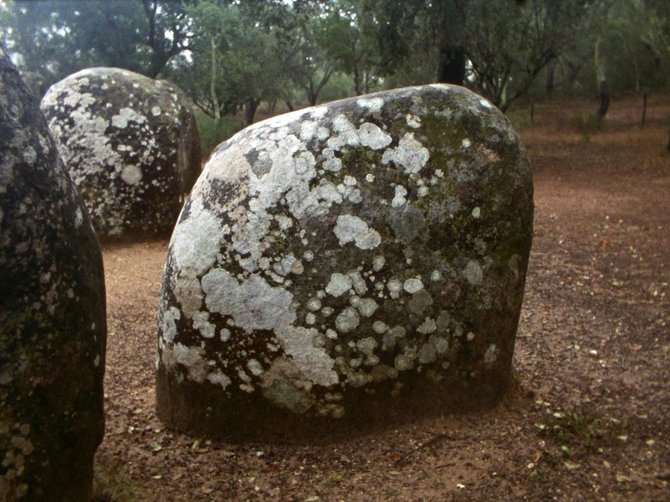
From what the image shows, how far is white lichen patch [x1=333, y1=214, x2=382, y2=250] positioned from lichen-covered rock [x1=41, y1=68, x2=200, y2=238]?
5942 mm

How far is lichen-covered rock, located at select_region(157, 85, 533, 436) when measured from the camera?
3.89 m

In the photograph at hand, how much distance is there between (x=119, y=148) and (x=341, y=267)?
605 cm

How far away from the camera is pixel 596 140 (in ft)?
71.4

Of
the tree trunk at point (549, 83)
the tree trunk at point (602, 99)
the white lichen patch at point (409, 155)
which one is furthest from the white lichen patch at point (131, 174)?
the tree trunk at point (549, 83)

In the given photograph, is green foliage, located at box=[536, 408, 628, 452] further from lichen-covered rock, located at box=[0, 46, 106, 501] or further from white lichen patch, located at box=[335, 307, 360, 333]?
lichen-covered rock, located at box=[0, 46, 106, 501]

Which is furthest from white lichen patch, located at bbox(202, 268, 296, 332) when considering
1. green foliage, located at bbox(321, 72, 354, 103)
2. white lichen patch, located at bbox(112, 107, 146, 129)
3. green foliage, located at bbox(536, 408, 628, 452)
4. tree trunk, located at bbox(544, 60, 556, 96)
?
green foliage, located at bbox(321, 72, 354, 103)

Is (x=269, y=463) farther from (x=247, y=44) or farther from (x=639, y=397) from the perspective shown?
(x=247, y=44)

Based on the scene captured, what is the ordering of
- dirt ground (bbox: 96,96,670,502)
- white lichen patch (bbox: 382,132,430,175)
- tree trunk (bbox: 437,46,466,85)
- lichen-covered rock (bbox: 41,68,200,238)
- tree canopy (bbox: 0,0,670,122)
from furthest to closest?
tree trunk (bbox: 437,46,466,85), tree canopy (bbox: 0,0,670,122), lichen-covered rock (bbox: 41,68,200,238), white lichen patch (bbox: 382,132,430,175), dirt ground (bbox: 96,96,670,502)

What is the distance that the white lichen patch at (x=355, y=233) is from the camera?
12.8 ft

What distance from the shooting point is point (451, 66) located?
17625mm

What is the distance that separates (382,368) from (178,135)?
21.0ft

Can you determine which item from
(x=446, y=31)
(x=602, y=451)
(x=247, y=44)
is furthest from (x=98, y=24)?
(x=602, y=451)

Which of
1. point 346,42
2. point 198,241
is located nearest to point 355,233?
point 198,241

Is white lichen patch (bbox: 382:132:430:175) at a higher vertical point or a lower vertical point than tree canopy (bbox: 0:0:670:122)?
lower
